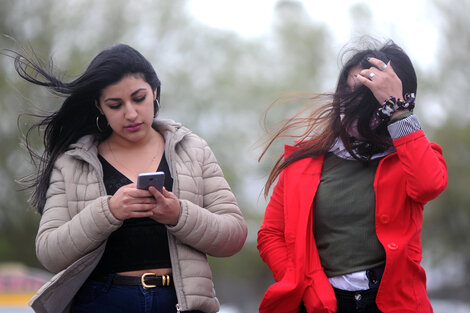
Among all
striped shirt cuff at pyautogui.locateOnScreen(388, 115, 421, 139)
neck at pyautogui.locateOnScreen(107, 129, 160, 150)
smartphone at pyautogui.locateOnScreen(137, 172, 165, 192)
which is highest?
neck at pyautogui.locateOnScreen(107, 129, 160, 150)

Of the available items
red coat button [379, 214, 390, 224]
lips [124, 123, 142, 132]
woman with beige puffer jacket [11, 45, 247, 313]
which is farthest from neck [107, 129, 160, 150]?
red coat button [379, 214, 390, 224]

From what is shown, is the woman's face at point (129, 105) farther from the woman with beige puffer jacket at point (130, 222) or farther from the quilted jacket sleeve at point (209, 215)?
the quilted jacket sleeve at point (209, 215)

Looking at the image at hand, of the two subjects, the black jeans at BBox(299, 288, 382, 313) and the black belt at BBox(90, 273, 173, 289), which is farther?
the black belt at BBox(90, 273, 173, 289)

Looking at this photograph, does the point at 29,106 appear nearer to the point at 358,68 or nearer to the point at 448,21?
the point at 358,68

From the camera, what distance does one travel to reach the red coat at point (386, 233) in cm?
309

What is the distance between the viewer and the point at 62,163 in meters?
3.48

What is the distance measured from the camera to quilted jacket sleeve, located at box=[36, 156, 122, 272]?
3184 millimetres

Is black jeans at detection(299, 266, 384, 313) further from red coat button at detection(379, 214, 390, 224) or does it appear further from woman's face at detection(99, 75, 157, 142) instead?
woman's face at detection(99, 75, 157, 142)

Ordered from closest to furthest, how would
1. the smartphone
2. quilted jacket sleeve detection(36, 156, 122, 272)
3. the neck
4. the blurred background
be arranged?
the smartphone, quilted jacket sleeve detection(36, 156, 122, 272), the neck, the blurred background

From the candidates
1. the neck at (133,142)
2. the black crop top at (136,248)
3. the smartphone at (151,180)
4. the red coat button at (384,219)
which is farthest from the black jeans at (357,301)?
the neck at (133,142)

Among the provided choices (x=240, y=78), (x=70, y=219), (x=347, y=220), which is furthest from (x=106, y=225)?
(x=240, y=78)

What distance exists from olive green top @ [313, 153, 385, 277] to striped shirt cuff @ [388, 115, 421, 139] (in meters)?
0.24

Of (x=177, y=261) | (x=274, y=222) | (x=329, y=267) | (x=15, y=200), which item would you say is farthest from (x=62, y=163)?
(x=15, y=200)

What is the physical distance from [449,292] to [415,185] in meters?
21.4
